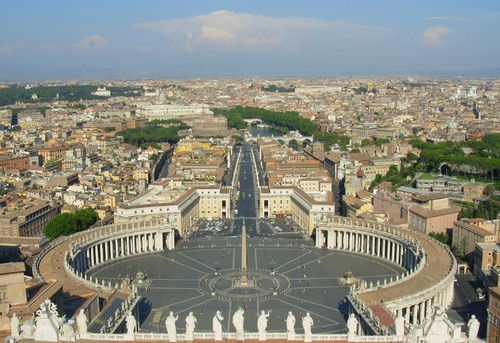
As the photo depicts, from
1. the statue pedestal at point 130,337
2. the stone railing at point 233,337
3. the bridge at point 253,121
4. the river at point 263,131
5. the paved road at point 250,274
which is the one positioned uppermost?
the statue pedestal at point 130,337

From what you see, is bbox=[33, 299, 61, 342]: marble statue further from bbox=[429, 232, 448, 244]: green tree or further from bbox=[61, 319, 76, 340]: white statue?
bbox=[429, 232, 448, 244]: green tree

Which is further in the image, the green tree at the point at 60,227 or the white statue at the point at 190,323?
the green tree at the point at 60,227

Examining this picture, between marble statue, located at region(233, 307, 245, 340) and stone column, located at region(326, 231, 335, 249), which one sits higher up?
marble statue, located at region(233, 307, 245, 340)

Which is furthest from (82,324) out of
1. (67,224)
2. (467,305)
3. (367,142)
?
(367,142)

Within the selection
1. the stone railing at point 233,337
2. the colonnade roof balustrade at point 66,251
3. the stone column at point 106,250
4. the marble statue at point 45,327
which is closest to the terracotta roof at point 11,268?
the colonnade roof balustrade at point 66,251

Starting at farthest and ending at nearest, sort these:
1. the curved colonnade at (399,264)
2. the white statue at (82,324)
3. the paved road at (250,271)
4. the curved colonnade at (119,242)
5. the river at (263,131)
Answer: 1. the river at (263,131)
2. the curved colonnade at (119,242)
3. the paved road at (250,271)
4. the curved colonnade at (399,264)
5. the white statue at (82,324)

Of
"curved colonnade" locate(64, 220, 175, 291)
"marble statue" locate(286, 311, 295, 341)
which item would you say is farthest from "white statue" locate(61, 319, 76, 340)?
"curved colonnade" locate(64, 220, 175, 291)

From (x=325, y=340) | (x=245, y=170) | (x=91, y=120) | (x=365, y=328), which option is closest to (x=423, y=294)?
(x=365, y=328)

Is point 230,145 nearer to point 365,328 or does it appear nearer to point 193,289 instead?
point 193,289

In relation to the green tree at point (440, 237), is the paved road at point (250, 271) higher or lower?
lower

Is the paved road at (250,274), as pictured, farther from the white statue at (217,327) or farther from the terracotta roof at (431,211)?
the white statue at (217,327)

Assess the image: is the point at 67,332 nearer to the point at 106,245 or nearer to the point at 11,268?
the point at 11,268
